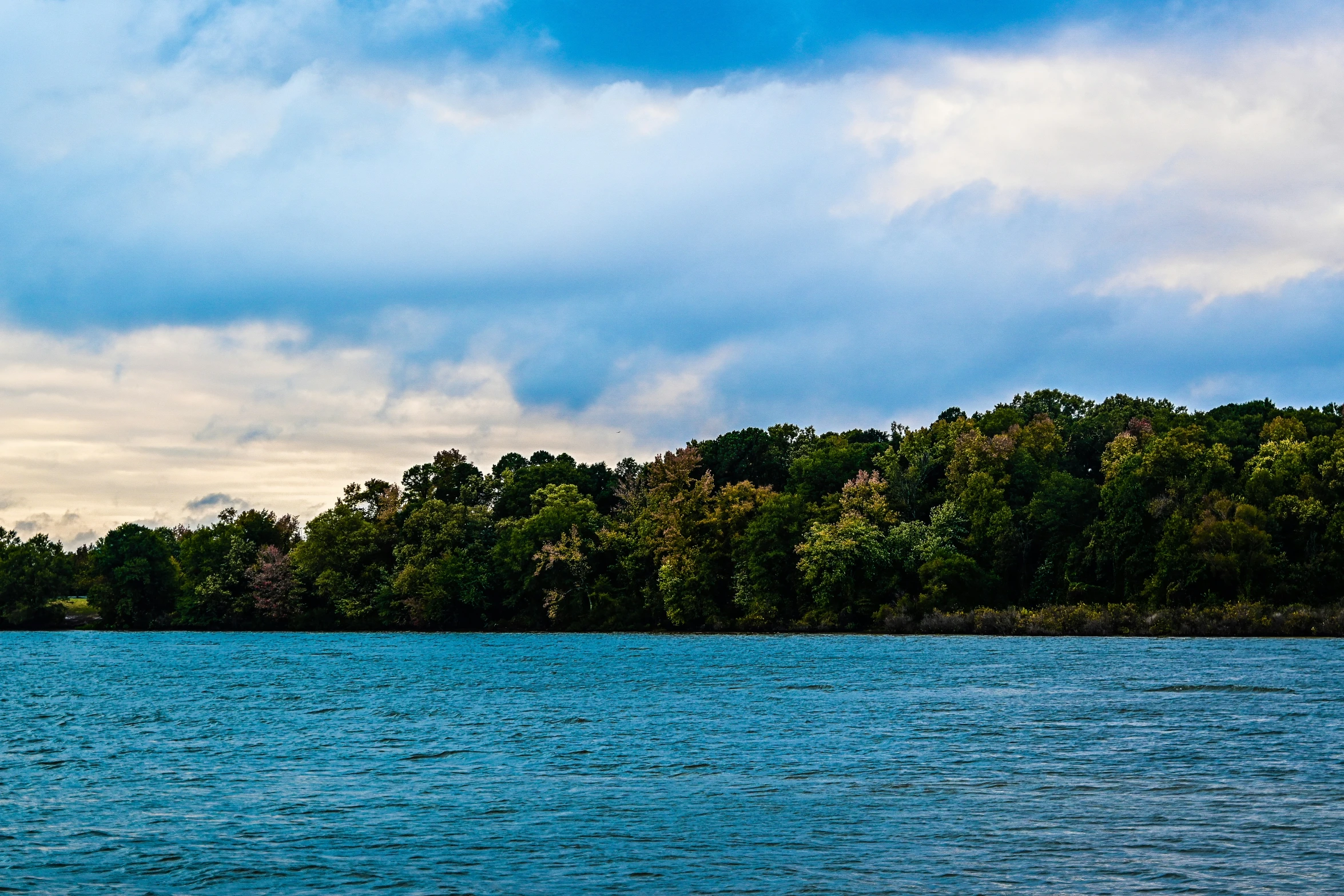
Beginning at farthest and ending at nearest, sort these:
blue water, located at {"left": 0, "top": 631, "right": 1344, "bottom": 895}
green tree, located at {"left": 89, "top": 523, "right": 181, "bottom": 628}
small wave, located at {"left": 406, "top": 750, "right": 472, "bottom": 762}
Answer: green tree, located at {"left": 89, "top": 523, "right": 181, "bottom": 628} < small wave, located at {"left": 406, "top": 750, "right": 472, "bottom": 762} < blue water, located at {"left": 0, "top": 631, "right": 1344, "bottom": 895}

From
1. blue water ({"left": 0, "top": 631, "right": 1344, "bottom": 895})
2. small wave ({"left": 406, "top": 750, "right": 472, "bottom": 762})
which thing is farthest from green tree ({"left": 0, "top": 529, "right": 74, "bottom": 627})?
small wave ({"left": 406, "top": 750, "right": 472, "bottom": 762})

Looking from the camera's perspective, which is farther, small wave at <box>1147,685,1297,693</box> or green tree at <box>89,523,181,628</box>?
green tree at <box>89,523,181,628</box>

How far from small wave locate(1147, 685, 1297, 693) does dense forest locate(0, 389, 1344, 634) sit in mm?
46705

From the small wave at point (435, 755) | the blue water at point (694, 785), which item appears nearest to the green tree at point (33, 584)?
the blue water at point (694, 785)

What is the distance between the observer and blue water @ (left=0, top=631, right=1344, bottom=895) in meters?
20.4

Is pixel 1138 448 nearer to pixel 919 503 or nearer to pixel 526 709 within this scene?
pixel 919 503

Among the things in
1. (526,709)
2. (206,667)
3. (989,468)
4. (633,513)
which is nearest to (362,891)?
(526,709)

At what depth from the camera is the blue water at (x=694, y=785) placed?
2039cm

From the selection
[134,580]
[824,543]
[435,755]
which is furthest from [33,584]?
[435,755]

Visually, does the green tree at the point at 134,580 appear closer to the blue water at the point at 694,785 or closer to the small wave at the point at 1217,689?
the blue water at the point at 694,785

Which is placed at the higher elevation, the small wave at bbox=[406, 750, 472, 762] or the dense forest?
the dense forest

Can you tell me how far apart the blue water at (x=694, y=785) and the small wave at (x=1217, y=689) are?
30 cm

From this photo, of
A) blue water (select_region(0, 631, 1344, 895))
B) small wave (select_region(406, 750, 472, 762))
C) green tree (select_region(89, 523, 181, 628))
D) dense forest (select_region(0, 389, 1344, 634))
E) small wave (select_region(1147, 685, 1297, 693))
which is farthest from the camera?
green tree (select_region(89, 523, 181, 628))

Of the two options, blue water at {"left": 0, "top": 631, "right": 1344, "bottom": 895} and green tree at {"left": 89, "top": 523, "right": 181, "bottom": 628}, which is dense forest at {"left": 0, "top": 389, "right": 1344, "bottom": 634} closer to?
green tree at {"left": 89, "top": 523, "right": 181, "bottom": 628}
